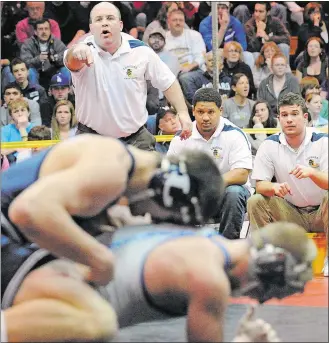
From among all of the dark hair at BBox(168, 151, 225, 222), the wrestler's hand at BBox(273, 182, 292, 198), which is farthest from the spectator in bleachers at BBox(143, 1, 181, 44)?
the dark hair at BBox(168, 151, 225, 222)

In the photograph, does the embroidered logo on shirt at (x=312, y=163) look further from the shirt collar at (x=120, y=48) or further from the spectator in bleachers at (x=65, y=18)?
the spectator in bleachers at (x=65, y=18)

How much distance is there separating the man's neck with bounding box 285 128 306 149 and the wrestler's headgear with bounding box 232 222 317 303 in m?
1.84

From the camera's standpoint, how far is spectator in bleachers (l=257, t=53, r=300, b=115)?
686 cm

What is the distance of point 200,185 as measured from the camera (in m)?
2.95

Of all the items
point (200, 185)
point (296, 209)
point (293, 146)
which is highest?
point (200, 185)

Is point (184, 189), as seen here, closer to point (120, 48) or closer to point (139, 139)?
point (139, 139)

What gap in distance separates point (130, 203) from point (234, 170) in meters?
2.02

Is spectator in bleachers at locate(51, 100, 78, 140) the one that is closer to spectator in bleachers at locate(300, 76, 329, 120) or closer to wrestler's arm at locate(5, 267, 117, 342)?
spectator in bleachers at locate(300, 76, 329, 120)

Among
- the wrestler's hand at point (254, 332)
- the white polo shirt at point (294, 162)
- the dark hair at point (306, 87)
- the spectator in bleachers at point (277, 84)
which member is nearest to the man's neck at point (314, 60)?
the spectator in bleachers at point (277, 84)

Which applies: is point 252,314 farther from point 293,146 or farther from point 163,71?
point 163,71

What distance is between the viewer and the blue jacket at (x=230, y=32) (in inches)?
296

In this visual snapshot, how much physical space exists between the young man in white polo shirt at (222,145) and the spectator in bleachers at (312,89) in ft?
5.46

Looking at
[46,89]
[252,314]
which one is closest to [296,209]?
[252,314]

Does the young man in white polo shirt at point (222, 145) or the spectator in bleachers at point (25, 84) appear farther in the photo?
the spectator in bleachers at point (25, 84)
